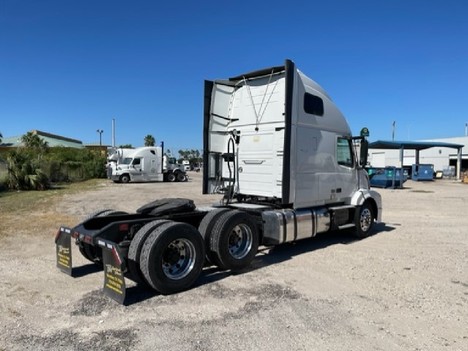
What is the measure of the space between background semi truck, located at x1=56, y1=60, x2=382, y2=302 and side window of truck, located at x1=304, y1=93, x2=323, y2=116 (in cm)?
2

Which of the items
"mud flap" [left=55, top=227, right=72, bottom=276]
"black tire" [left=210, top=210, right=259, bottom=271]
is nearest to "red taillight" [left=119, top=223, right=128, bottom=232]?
"mud flap" [left=55, top=227, right=72, bottom=276]

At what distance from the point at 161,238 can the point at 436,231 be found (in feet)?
A: 27.1

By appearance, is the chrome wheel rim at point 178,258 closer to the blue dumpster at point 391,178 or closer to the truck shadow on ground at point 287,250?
the truck shadow on ground at point 287,250

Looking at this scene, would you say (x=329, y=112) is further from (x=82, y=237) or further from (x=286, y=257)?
(x=82, y=237)

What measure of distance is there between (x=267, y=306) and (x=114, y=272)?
6.45 ft

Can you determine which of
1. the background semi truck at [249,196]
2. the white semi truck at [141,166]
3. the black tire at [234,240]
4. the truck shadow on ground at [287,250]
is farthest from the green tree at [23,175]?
the black tire at [234,240]

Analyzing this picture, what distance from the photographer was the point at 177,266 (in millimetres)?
5617

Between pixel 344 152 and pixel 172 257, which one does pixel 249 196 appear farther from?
pixel 172 257

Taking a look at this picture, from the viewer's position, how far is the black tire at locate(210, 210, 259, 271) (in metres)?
6.11

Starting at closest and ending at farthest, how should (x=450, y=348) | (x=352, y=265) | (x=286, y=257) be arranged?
(x=450, y=348), (x=352, y=265), (x=286, y=257)

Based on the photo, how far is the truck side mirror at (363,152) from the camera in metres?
9.06

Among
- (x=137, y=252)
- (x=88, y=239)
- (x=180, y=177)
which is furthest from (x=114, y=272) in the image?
(x=180, y=177)

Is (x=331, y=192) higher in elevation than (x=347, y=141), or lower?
lower

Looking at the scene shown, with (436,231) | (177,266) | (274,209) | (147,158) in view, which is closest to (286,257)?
(274,209)
